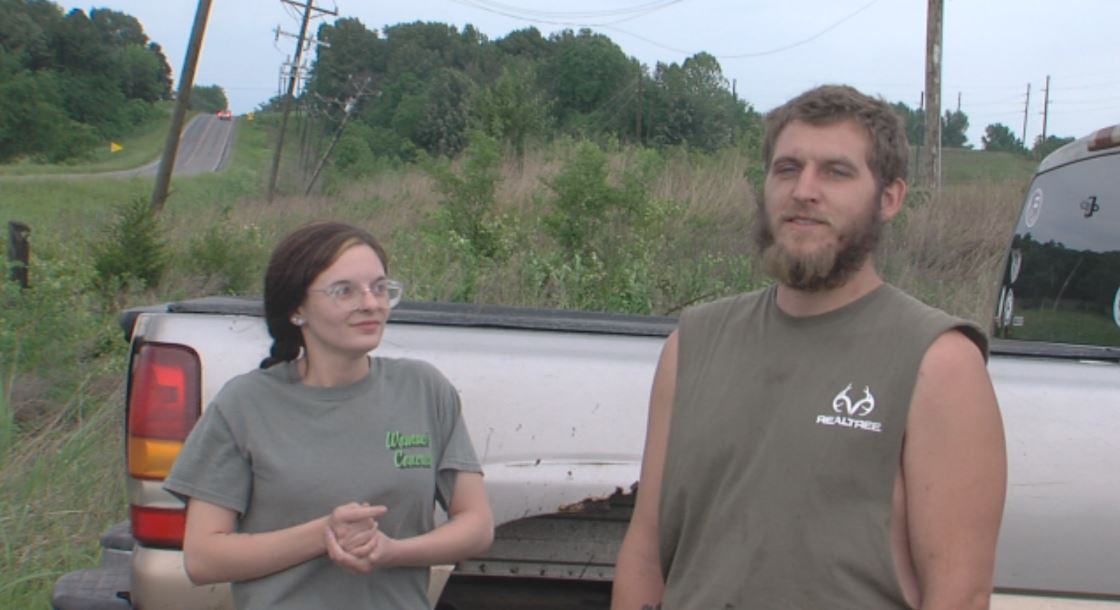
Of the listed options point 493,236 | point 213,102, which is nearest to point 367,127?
point 493,236

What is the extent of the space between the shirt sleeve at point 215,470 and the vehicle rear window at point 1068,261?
9.94ft

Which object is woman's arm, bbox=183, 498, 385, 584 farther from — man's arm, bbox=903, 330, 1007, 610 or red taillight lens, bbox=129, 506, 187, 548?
man's arm, bbox=903, 330, 1007, 610

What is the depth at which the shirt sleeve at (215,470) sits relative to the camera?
2.24 meters

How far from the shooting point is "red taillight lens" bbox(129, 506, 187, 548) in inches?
105

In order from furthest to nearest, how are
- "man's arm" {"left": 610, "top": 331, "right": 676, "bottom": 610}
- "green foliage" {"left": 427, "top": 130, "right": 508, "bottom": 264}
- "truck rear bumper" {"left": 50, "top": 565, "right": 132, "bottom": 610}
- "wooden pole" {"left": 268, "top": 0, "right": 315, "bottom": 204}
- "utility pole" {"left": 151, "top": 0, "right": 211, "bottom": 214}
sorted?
"wooden pole" {"left": 268, "top": 0, "right": 315, "bottom": 204}
"utility pole" {"left": 151, "top": 0, "right": 211, "bottom": 214}
"green foliage" {"left": 427, "top": 130, "right": 508, "bottom": 264}
"truck rear bumper" {"left": 50, "top": 565, "right": 132, "bottom": 610}
"man's arm" {"left": 610, "top": 331, "right": 676, "bottom": 610}

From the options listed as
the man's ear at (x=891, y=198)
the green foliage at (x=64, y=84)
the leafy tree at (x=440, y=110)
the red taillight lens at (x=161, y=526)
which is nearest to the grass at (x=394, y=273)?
the red taillight lens at (x=161, y=526)

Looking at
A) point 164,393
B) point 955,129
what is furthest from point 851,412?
point 955,129

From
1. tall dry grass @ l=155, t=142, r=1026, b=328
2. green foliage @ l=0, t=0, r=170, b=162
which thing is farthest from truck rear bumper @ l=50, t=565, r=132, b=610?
green foliage @ l=0, t=0, r=170, b=162

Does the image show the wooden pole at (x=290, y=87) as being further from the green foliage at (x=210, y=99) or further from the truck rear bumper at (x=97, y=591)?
the green foliage at (x=210, y=99)

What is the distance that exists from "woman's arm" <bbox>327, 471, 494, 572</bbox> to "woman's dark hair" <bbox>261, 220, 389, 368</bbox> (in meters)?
0.48

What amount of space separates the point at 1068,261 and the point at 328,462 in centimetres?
311

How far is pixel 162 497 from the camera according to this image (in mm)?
2658

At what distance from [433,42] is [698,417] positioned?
67274 millimetres

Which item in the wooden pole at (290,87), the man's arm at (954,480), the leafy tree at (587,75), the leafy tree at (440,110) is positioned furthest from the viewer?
the leafy tree at (587,75)
